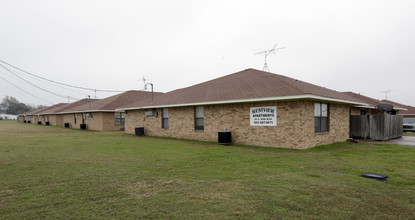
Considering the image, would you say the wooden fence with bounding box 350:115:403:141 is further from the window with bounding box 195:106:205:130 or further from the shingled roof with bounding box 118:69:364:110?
the window with bounding box 195:106:205:130

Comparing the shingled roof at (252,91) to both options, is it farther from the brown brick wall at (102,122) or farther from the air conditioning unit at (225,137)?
the brown brick wall at (102,122)

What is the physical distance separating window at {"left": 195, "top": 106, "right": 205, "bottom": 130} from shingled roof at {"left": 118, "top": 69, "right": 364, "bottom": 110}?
1.96 feet

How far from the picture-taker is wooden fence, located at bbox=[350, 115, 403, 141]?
14.6 metres

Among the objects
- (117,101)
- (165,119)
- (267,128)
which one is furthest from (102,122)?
(267,128)

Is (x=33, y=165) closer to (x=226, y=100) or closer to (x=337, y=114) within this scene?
(x=226, y=100)

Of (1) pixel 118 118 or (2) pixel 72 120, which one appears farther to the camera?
(2) pixel 72 120

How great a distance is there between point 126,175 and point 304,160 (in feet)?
18.7

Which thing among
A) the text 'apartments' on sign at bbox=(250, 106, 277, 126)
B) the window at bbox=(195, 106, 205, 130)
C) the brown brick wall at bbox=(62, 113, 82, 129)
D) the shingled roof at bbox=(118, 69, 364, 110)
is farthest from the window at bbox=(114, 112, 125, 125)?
the text 'apartments' on sign at bbox=(250, 106, 277, 126)

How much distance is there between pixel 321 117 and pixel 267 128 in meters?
2.95

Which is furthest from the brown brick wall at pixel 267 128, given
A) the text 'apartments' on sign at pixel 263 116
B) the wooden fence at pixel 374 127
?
the wooden fence at pixel 374 127

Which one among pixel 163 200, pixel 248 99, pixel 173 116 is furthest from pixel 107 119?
pixel 163 200

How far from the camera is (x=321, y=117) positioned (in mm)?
12086

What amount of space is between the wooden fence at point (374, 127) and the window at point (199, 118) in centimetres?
974

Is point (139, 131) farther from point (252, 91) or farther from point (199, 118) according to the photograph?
point (252, 91)
